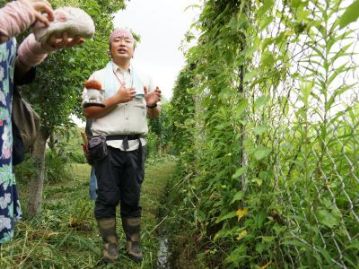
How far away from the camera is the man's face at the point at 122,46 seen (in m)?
2.84

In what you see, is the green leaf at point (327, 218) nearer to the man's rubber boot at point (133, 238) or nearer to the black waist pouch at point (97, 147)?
the black waist pouch at point (97, 147)

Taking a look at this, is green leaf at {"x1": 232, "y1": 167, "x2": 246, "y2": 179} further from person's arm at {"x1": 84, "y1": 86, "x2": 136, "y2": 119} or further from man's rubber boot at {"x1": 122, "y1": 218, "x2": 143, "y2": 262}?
man's rubber boot at {"x1": 122, "y1": 218, "x2": 143, "y2": 262}

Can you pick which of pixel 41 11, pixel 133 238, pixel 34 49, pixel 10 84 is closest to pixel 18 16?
pixel 41 11

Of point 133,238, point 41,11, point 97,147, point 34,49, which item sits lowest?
point 133,238

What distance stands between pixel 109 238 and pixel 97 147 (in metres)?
0.70

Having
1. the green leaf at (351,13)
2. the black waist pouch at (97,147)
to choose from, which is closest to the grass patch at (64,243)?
the black waist pouch at (97,147)

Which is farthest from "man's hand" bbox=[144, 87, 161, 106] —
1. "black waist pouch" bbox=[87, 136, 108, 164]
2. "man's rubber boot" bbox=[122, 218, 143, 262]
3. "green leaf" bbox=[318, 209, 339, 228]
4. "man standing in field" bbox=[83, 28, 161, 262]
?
"green leaf" bbox=[318, 209, 339, 228]

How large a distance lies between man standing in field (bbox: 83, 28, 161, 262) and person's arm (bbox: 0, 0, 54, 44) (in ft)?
4.44

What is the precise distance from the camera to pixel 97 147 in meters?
2.71

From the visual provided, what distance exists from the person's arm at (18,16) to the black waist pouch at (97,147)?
1441 millimetres

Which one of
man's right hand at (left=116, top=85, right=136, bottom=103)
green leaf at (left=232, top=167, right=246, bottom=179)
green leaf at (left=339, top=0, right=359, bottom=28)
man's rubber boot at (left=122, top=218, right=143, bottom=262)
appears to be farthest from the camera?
man's rubber boot at (left=122, top=218, right=143, bottom=262)

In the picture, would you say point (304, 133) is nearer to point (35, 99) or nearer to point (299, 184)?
point (299, 184)

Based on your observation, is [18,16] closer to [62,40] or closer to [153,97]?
[62,40]

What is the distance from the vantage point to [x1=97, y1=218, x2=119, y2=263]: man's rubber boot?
2898 millimetres
